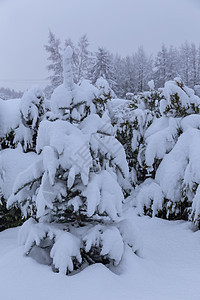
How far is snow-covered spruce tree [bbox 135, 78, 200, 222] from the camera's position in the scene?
4.41m

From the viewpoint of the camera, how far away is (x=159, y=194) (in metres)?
4.96

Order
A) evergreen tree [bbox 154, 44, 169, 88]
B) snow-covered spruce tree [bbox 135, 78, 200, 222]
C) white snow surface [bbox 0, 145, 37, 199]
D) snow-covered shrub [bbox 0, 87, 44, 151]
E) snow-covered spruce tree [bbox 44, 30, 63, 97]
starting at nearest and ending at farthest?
snow-covered spruce tree [bbox 135, 78, 200, 222] < white snow surface [bbox 0, 145, 37, 199] < snow-covered shrub [bbox 0, 87, 44, 151] < snow-covered spruce tree [bbox 44, 30, 63, 97] < evergreen tree [bbox 154, 44, 169, 88]

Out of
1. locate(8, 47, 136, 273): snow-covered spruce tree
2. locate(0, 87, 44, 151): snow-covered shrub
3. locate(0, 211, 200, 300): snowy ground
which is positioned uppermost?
locate(0, 87, 44, 151): snow-covered shrub

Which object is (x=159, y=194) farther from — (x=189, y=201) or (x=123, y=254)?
(x=123, y=254)

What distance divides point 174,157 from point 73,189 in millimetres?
2410

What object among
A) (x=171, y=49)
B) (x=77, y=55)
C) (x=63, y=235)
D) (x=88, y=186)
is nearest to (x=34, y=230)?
(x=63, y=235)

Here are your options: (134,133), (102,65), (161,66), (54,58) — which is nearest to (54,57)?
(54,58)

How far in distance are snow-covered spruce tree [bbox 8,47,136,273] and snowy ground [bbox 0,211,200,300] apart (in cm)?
16

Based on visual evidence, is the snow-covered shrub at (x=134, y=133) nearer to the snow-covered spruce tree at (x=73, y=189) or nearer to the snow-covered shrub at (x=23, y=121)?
the snow-covered shrub at (x=23, y=121)

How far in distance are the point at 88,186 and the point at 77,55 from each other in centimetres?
3580

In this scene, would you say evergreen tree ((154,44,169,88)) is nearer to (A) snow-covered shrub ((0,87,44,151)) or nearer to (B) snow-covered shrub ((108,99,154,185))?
(B) snow-covered shrub ((108,99,154,185))

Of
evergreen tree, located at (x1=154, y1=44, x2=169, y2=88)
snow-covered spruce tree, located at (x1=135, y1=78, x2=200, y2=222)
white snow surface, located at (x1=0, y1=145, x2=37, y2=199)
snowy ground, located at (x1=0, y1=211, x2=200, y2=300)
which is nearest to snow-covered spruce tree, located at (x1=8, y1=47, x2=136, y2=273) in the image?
snowy ground, located at (x1=0, y1=211, x2=200, y2=300)

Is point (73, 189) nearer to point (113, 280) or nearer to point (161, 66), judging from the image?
point (113, 280)

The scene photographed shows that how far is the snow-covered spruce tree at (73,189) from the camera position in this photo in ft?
9.26
